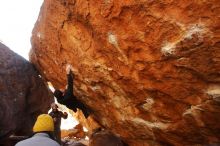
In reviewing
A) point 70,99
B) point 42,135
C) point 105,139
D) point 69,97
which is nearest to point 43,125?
point 42,135

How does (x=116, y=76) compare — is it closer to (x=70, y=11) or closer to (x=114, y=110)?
(x=114, y=110)

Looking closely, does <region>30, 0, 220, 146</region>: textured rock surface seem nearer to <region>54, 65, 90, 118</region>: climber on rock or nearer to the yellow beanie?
<region>54, 65, 90, 118</region>: climber on rock

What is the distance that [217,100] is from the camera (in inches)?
200

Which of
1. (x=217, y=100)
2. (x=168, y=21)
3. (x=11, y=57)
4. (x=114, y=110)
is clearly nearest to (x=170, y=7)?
(x=168, y=21)

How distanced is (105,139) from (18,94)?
265 cm

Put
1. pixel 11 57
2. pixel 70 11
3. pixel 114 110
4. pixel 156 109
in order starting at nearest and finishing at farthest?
pixel 156 109, pixel 70 11, pixel 114 110, pixel 11 57

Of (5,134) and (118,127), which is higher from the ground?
(118,127)

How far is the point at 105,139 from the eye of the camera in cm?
854

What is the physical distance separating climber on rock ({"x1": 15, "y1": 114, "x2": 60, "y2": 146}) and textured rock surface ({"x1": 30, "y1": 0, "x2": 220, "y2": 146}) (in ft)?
6.12

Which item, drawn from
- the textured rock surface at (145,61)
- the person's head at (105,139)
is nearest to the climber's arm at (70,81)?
the textured rock surface at (145,61)

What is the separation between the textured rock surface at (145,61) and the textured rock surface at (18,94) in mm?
1830

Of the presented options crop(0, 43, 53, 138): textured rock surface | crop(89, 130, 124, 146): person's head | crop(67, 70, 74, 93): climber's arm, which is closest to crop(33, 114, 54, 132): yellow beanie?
crop(67, 70, 74, 93): climber's arm

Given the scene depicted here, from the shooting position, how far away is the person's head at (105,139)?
313 inches

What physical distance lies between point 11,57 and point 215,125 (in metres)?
5.94
